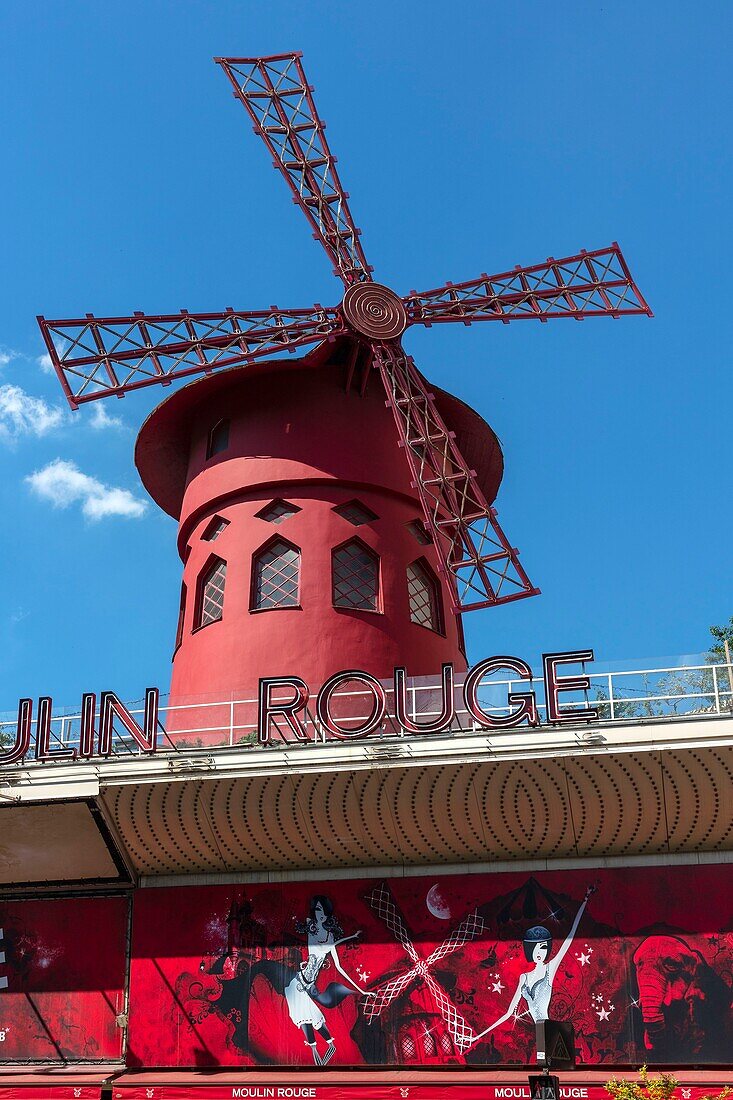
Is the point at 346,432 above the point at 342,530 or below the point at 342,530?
above

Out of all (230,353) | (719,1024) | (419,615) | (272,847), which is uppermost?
(230,353)

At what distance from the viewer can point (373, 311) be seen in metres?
15.1

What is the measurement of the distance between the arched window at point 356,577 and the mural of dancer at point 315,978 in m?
3.44

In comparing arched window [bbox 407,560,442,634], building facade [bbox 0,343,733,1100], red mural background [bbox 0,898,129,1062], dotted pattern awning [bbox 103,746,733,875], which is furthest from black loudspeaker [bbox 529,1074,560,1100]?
arched window [bbox 407,560,442,634]

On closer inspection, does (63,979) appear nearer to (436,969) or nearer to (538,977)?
(436,969)

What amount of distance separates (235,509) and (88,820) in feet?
13.3

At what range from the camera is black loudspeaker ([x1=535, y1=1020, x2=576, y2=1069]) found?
7.19 m

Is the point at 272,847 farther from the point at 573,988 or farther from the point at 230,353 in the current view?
the point at 230,353

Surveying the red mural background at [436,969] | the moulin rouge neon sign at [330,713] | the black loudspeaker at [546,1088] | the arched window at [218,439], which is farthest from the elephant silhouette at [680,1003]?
the arched window at [218,439]

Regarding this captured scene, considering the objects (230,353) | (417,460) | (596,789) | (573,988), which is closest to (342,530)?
(417,460)

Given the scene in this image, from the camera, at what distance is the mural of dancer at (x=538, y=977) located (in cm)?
1129

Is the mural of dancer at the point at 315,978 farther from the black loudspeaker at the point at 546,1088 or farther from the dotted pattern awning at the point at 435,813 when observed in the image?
the black loudspeaker at the point at 546,1088

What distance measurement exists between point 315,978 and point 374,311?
7550 millimetres

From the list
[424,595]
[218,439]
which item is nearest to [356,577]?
[424,595]
